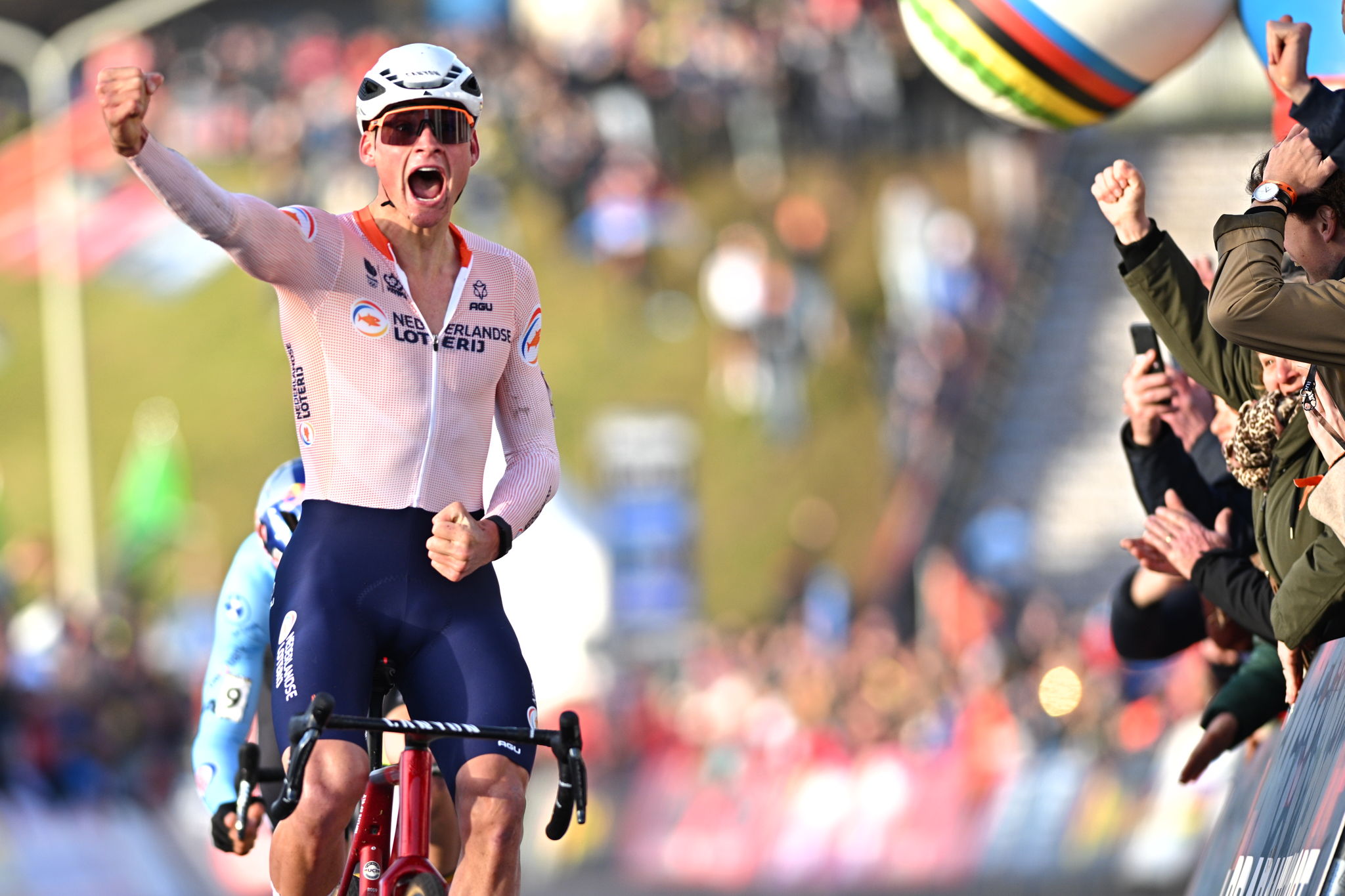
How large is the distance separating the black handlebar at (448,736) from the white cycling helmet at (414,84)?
1.51 metres

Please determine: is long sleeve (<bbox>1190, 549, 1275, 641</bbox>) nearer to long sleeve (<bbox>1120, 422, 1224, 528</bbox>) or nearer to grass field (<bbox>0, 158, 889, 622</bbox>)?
long sleeve (<bbox>1120, 422, 1224, 528</bbox>)

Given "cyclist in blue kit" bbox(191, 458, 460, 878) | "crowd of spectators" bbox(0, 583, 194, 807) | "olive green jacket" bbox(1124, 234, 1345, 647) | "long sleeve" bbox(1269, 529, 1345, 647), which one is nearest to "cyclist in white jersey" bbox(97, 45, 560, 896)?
"cyclist in blue kit" bbox(191, 458, 460, 878)

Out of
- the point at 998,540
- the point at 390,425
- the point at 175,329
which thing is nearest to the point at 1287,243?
the point at 390,425

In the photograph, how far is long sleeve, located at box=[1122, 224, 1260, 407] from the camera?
5.48 m

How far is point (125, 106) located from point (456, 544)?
4.20 ft

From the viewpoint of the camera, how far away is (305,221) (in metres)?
5.16

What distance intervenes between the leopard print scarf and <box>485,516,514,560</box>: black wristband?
1.81 metres

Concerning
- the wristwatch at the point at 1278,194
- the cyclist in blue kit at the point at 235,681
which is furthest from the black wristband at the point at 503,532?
the wristwatch at the point at 1278,194

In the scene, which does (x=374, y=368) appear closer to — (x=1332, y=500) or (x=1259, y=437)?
(x=1259, y=437)

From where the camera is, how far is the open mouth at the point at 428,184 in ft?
17.1

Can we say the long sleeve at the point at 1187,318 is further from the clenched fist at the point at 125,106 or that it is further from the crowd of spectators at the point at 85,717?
the crowd of spectators at the point at 85,717

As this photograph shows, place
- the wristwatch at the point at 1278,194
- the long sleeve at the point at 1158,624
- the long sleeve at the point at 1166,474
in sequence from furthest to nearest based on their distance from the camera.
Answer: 1. the long sleeve at the point at 1158,624
2. the long sleeve at the point at 1166,474
3. the wristwatch at the point at 1278,194

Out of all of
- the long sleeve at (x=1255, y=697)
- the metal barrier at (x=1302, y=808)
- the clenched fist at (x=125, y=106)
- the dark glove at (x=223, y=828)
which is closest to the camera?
the metal barrier at (x=1302, y=808)

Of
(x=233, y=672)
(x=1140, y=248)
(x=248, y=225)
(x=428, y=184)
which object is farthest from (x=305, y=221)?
(x=1140, y=248)
